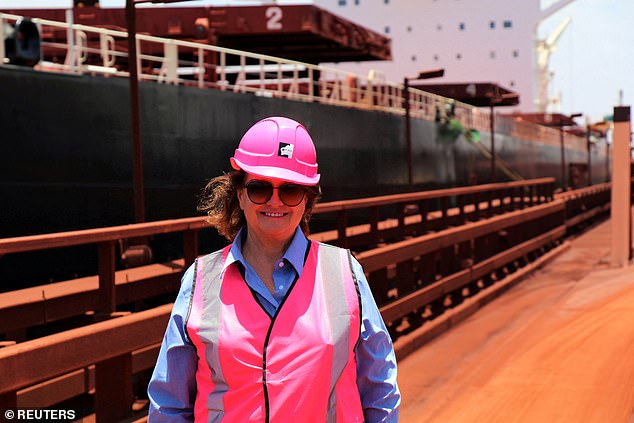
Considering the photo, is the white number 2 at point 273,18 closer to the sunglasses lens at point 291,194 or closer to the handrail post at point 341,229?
the handrail post at point 341,229

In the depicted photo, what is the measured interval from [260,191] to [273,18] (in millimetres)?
24363

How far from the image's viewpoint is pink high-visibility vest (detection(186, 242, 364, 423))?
2338mm

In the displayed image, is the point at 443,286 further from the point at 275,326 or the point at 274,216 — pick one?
the point at 275,326

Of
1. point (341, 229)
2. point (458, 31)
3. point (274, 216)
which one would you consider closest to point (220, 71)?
point (341, 229)

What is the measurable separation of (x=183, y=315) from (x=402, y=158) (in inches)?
919

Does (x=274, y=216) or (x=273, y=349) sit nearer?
(x=273, y=349)

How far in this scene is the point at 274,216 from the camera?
2510mm

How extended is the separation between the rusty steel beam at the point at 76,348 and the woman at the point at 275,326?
7.10 ft

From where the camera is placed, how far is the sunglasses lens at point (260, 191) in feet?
8.14

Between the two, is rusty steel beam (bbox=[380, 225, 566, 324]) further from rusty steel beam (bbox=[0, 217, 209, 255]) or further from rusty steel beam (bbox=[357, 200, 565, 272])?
rusty steel beam (bbox=[0, 217, 209, 255])

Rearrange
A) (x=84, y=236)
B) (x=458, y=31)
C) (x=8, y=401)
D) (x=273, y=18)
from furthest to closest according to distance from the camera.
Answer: (x=458, y=31) → (x=273, y=18) → (x=84, y=236) → (x=8, y=401)

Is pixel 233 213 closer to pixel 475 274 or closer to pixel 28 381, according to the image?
pixel 28 381

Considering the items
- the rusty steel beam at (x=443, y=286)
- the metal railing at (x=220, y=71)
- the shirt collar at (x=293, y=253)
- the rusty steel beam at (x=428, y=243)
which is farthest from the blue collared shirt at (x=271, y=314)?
the metal railing at (x=220, y=71)

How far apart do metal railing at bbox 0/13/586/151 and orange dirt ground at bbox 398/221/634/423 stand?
5.85 meters
